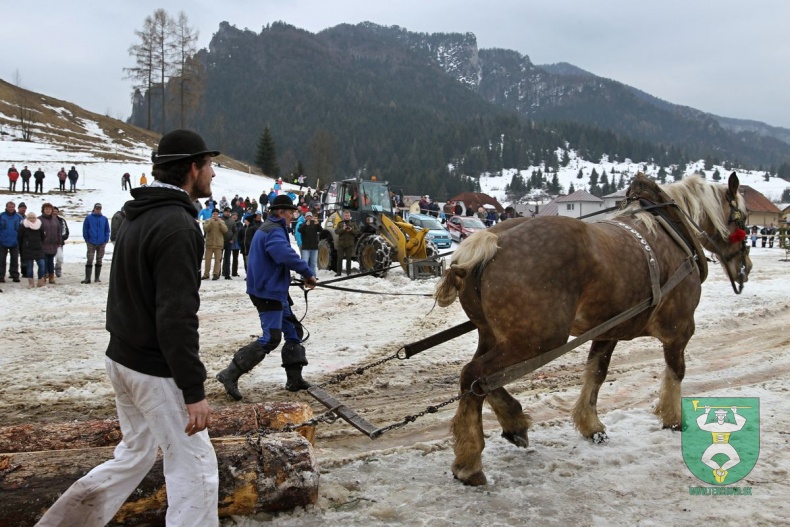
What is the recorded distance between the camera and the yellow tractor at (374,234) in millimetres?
15719

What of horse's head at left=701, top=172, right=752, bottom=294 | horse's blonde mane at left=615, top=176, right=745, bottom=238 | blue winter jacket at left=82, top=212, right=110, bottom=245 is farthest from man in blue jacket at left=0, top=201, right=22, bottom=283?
horse's head at left=701, top=172, right=752, bottom=294

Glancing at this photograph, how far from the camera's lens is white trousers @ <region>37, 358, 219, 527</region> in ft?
8.57

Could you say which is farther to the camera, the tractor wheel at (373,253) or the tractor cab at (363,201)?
the tractor cab at (363,201)

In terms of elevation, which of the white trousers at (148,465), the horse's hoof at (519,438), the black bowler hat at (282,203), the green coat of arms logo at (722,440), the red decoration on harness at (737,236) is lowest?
the horse's hoof at (519,438)

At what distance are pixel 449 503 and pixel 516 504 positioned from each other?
16.3 inches

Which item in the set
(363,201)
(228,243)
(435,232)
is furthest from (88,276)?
(435,232)

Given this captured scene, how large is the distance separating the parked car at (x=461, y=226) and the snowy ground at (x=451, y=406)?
17587 millimetres

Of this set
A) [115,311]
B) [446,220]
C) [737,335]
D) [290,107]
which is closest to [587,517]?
[115,311]

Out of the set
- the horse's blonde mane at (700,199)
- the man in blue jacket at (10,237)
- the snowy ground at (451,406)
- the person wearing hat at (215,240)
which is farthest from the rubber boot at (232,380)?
the man in blue jacket at (10,237)

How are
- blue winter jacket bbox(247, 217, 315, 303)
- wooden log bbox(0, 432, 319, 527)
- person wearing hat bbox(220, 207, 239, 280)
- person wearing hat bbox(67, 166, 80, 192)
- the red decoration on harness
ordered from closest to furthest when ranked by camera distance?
wooden log bbox(0, 432, 319, 527) → the red decoration on harness → blue winter jacket bbox(247, 217, 315, 303) → person wearing hat bbox(220, 207, 239, 280) → person wearing hat bbox(67, 166, 80, 192)

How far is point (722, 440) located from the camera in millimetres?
4324

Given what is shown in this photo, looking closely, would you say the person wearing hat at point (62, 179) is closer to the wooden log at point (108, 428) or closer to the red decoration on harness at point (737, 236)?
the wooden log at point (108, 428)

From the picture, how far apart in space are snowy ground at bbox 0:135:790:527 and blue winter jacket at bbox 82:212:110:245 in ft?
7.50

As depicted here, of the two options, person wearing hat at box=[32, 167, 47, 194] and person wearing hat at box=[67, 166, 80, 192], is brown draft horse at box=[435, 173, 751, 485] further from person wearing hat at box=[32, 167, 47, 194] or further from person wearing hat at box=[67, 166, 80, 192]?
person wearing hat at box=[67, 166, 80, 192]
